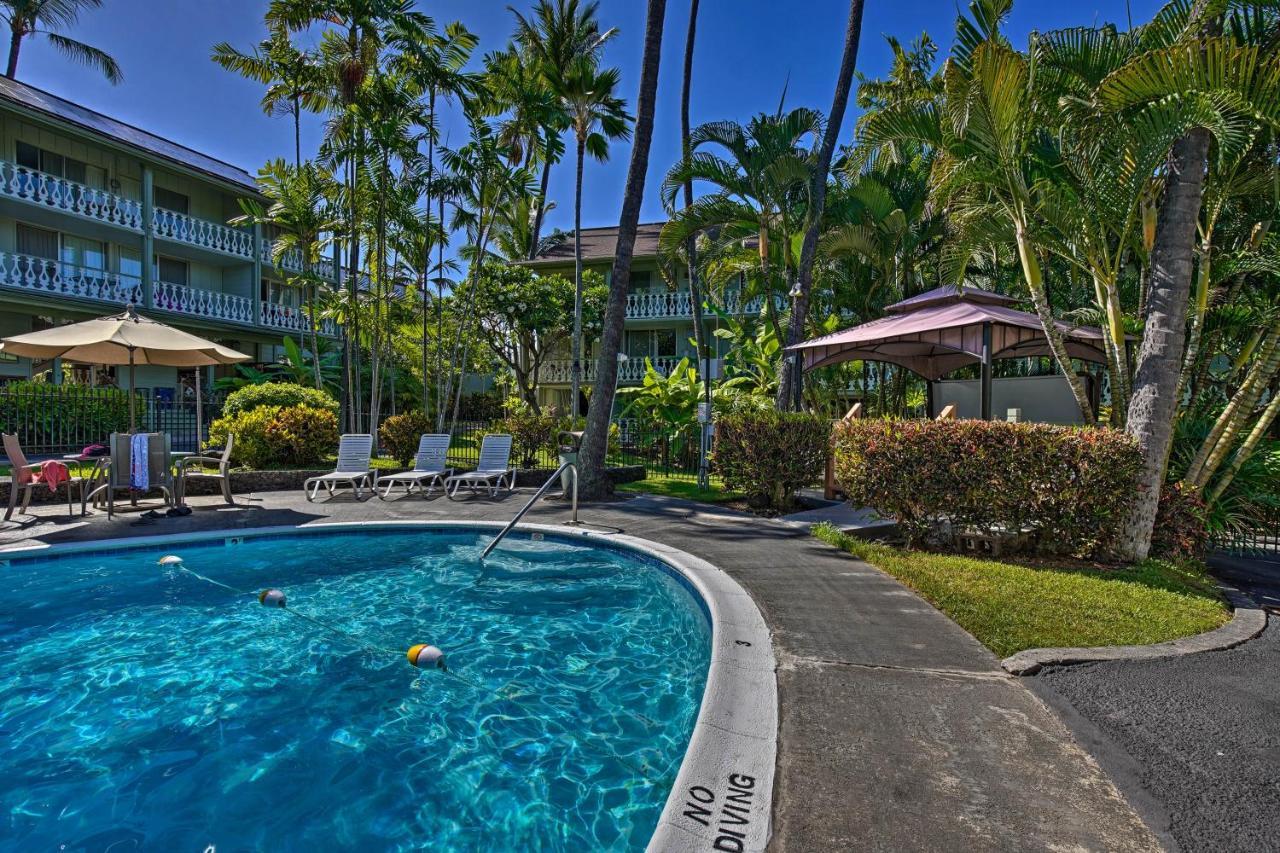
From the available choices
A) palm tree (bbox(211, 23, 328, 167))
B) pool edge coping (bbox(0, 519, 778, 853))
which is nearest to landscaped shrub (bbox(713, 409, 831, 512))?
pool edge coping (bbox(0, 519, 778, 853))

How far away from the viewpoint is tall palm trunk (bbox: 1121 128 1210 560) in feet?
20.7

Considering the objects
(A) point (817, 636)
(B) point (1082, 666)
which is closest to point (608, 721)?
(A) point (817, 636)

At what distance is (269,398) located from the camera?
14.7 metres

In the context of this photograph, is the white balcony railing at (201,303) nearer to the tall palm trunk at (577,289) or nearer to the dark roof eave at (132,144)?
the dark roof eave at (132,144)

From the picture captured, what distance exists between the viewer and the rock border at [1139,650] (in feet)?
13.2

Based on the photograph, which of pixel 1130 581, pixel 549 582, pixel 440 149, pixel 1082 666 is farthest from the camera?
pixel 440 149

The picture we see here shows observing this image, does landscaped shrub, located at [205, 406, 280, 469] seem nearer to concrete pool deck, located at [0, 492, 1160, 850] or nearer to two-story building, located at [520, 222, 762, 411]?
concrete pool deck, located at [0, 492, 1160, 850]

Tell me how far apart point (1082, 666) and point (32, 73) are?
3994cm

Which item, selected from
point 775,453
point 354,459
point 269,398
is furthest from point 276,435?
point 775,453

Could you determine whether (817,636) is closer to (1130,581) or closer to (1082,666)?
(1082,666)

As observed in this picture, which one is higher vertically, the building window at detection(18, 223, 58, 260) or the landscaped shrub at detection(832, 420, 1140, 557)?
the building window at detection(18, 223, 58, 260)

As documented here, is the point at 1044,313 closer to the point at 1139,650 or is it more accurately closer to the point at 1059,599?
the point at 1059,599

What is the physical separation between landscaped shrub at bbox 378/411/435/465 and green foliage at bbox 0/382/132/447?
5.47 metres

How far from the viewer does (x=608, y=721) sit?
4.17 metres
